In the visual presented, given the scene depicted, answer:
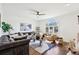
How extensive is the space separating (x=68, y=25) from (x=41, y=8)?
0.64m

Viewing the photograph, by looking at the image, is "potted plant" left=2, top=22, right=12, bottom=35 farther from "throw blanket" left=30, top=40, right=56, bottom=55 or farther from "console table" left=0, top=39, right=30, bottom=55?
"throw blanket" left=30, top=40, right=56, bottom=55

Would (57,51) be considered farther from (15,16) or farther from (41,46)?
(15,16)

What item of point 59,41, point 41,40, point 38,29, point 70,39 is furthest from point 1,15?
point 70,39

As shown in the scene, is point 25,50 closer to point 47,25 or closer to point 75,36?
point 47,25

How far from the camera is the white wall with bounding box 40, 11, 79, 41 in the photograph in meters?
2.35

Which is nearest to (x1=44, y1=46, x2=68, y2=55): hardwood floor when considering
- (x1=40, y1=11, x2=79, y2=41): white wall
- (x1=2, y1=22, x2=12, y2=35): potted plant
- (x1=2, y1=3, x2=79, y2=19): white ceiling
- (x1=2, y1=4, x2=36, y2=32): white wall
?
(x1=40, y1=11, x2=79, y2=41): white wall

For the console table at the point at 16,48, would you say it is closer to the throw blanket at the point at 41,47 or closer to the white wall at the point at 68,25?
the throw blanket at the point at 41,47

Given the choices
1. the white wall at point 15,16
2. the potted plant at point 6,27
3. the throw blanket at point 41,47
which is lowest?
the throw blanket at point 41,47

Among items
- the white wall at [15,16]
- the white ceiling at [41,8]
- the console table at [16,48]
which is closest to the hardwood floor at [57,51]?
the console table at [16,48]

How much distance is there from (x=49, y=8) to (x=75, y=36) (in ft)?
2.50

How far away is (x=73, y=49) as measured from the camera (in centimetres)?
238

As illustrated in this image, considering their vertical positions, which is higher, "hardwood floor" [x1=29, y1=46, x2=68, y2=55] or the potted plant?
the potted plant

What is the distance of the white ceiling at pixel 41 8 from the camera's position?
7.72 ft

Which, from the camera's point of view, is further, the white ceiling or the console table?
the white ceiling
